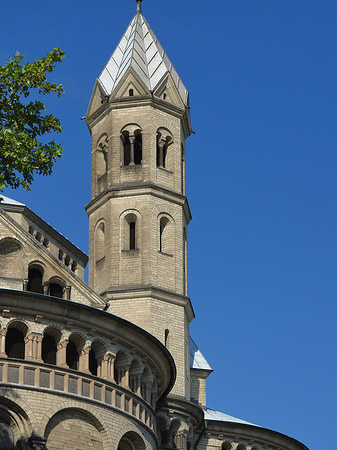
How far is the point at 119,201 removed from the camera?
5566cm

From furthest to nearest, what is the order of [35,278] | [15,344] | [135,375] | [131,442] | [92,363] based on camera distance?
[35,278], [135,375], [131,442], [92,363], [15,344]

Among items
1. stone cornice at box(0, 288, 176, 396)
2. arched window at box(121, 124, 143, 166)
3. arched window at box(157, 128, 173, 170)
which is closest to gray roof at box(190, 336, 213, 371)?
arched window at box(157, 128, 173, 170)

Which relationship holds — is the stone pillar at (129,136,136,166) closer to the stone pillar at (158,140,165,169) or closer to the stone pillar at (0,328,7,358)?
the stone pillar at (158,140,165,169)

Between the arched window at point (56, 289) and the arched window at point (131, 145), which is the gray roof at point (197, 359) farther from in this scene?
the arched window at point (56, 289)

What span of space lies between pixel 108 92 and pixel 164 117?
3.19 metres

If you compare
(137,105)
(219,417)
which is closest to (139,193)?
(137,105)

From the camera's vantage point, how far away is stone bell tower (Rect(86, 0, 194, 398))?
174 ft

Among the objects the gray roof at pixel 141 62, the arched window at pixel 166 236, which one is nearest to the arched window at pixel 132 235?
the arched window at pixel 166 236

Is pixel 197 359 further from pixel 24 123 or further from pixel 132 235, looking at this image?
pixel 24 123

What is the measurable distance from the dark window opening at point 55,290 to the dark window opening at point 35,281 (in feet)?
1.44

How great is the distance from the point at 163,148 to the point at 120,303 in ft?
30.2

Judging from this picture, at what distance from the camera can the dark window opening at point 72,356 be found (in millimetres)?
40719

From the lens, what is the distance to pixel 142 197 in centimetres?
5528

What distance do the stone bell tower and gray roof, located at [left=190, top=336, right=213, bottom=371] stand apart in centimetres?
470
